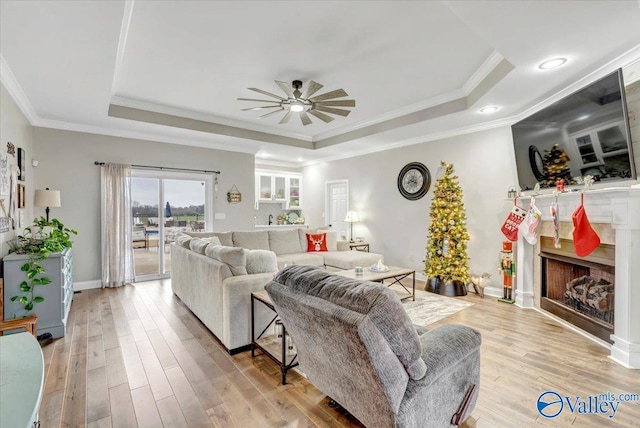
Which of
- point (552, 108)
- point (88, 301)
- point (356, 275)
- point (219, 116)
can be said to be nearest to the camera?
point (552, 108)

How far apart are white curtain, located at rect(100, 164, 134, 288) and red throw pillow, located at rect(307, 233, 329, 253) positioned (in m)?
3.12

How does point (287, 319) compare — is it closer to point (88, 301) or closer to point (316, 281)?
point (316, 281)

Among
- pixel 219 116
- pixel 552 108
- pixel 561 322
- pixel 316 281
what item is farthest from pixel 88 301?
pixel 552 108

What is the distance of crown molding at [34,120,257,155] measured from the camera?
4.71m

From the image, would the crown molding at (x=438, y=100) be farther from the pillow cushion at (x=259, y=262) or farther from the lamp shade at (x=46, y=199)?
the lamp shade at (x=46, y=199)

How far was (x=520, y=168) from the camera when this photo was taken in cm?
415

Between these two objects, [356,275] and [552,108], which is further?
[356,275]

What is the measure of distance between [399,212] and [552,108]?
3.07 metres

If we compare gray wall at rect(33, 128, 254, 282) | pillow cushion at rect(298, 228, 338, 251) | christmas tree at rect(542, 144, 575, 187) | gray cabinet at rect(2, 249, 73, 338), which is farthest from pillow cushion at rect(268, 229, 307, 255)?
christmas tree at rect(542, 144, 575, 187)

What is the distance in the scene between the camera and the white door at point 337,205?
741 centimetres

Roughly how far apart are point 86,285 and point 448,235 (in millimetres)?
5842

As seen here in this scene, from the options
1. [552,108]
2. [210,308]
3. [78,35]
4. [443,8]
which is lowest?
[210,308]

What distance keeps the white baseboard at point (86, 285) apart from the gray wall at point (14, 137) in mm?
1186

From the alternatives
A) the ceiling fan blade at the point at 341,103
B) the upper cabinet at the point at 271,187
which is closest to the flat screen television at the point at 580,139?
the ceiling fan blade at the point at 341,103
